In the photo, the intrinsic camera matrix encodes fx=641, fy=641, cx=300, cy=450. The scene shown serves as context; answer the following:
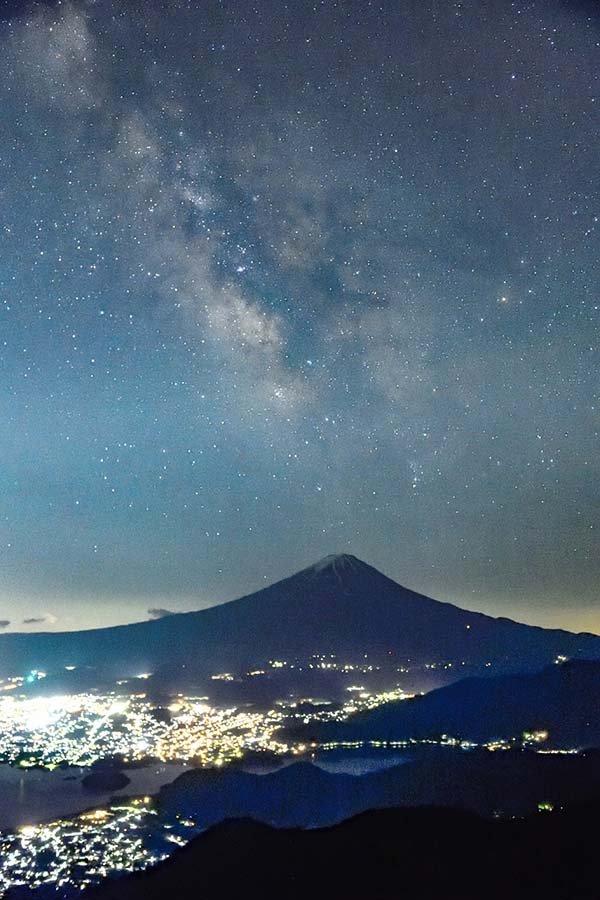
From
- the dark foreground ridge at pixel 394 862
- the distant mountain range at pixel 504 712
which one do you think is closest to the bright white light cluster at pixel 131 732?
the distant mountain range at pixel 504 712

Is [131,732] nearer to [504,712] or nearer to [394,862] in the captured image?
[504,712]

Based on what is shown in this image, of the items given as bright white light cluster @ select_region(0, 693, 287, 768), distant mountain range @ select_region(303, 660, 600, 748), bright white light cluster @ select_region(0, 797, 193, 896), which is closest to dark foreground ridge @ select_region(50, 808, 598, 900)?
bright white light cluster @ select_region(0, 797, 193, 896)

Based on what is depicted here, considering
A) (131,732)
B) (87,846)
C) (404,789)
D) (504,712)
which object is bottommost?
(87,846)

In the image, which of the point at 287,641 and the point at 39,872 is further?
the point at 287,641

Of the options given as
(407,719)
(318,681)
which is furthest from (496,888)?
(318,681)

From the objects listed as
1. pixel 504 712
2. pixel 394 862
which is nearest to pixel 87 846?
pixel 394 862

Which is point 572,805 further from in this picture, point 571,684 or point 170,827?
point 571,684

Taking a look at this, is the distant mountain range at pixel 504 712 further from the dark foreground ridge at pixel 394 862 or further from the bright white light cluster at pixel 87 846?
the bright white light cluster at pixel 87 846
